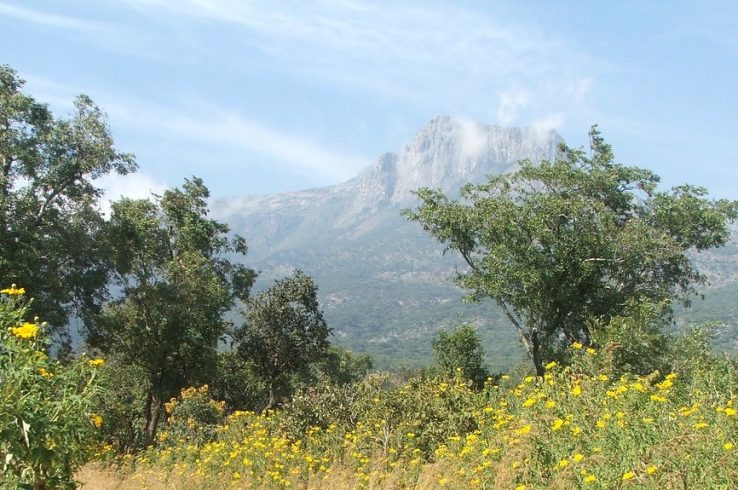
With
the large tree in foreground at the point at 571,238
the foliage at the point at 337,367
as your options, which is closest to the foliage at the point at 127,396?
the foliage at the point at 337,367

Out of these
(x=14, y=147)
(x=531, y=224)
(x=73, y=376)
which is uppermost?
(x=14, y=147)

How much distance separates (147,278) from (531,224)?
14.0 m

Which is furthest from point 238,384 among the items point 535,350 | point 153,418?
point 535,350

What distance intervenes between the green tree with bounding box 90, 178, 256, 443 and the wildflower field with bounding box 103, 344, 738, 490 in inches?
385

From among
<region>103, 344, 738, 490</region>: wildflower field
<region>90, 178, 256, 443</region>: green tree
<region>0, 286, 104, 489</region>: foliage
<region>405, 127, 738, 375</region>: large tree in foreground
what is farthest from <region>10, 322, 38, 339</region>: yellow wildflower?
<region>90, 178, 256, 443</region>: green tree

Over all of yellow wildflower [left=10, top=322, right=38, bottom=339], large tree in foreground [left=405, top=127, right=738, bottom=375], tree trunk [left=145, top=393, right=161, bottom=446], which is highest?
large tree in foreground [left=405, top=127, right=738, bottom=375]

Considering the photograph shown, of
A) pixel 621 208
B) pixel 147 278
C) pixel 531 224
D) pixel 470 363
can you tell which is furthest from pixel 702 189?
pixel 147 278

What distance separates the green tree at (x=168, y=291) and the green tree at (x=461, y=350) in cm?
1091

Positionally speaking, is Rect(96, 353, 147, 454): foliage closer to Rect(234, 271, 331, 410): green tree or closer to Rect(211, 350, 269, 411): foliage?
Rect(211, 350, 269, 411): foliage

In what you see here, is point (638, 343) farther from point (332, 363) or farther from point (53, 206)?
point (332, 363)

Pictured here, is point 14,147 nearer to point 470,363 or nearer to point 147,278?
point 147,278

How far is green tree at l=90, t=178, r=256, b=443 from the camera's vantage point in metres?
21.0

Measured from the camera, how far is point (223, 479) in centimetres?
764

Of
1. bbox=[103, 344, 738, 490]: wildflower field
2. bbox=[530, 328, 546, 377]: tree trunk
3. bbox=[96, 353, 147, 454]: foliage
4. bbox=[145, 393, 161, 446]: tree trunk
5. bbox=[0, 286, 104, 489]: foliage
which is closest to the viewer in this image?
bbox=[0, 286, 104, 489]: foliage
